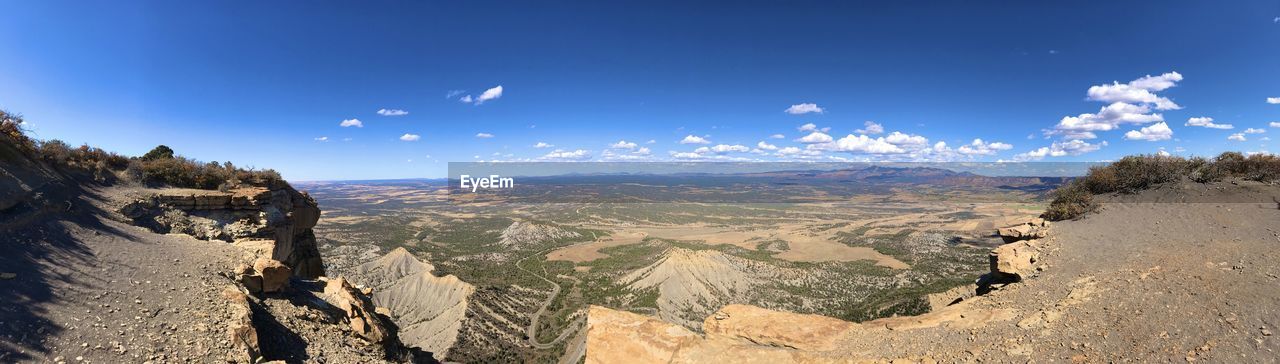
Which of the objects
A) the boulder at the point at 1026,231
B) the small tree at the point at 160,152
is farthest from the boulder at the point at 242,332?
the boulder at the point at 1026,231

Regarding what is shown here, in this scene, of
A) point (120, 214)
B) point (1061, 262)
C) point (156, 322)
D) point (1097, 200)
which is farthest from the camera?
point (1097, 200)

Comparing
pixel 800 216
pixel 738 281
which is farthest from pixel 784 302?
pixel 800 216

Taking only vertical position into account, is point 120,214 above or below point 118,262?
above

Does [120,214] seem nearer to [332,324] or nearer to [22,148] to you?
[22,148]

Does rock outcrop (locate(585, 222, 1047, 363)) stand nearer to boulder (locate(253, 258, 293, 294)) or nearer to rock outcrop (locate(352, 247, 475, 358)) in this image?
boulder (locate(253, 258, 293, 294))

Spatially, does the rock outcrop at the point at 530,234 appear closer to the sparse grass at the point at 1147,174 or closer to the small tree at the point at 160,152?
the small tree at the point at 160,152

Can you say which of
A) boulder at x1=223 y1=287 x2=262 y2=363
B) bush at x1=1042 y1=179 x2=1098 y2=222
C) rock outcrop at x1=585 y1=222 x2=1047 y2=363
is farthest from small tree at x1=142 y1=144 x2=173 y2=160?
bush at x1=1042 y1=179 x2=1098 y2=222
